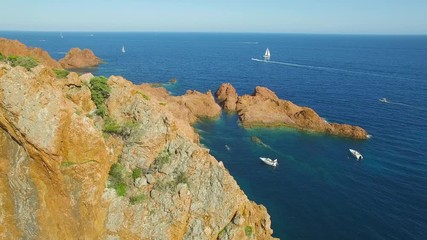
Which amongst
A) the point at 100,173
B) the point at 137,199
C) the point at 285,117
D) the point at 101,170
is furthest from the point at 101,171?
the point at 285,117

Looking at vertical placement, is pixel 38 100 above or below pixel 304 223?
above

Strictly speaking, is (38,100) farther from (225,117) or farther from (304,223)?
(225,117)

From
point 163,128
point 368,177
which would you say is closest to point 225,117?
point 368,177

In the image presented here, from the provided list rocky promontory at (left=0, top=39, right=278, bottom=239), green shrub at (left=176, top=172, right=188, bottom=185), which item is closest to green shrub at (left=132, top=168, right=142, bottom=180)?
rocky promontory at (left=0, top=39, right=278, bottom=239)

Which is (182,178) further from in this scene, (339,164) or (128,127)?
(339,164)

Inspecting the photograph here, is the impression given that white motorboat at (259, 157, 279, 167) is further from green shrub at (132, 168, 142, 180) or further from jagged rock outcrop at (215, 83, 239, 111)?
green shrub at (132, 168, 142, 180)

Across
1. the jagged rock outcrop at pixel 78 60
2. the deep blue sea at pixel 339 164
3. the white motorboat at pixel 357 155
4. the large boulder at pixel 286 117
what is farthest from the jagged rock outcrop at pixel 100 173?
the jagged rock outcrop at pixel 78 60

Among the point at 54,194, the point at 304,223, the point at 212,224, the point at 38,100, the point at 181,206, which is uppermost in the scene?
the point at 38,100
